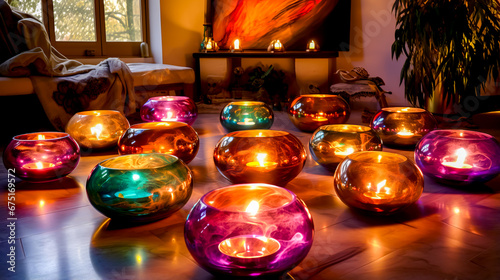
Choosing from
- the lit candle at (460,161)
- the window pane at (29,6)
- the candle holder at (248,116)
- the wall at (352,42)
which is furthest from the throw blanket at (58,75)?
the lit candle at (460,161)

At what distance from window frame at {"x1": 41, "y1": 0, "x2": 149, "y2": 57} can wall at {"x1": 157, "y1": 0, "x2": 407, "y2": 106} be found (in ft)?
1.00

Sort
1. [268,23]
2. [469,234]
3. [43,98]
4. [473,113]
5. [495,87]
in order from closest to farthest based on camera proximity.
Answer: [469,234], [43,98], [473,113], [495,87], [268,23]

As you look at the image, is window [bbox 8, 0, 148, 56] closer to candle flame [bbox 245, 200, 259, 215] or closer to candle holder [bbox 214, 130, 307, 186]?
candle holder [bbox 214, 130, 307, 186]

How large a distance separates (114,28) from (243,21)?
1.43 m

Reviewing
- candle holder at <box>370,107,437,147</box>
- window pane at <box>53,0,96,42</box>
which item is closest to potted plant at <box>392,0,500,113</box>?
candle holder at <box>370,107,437,147</box>

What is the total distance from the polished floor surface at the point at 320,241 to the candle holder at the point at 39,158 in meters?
0.06

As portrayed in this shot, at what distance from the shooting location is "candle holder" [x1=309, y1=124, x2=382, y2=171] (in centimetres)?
157

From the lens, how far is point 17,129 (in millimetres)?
2875

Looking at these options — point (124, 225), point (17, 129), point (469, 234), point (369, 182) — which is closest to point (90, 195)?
point (124, 225)

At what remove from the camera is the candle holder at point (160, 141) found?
1582 mm

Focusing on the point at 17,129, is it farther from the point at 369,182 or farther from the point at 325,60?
the point at 325,60

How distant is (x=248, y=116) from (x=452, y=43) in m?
1.58

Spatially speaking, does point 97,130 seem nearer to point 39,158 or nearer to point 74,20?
point 39,158

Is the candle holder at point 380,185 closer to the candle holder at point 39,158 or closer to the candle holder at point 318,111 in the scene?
the candle holder at point 39,158
